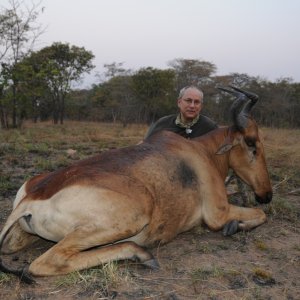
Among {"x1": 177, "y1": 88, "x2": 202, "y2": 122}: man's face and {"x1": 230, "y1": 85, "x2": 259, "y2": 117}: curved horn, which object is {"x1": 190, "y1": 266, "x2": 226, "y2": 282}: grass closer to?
{"x1": 230, "y1": 85, "x2": 259, "y2": 117}: curved horn

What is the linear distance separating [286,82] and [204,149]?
3774 cm

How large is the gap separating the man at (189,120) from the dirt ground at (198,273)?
183 centimetres

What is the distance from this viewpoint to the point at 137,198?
347 cm

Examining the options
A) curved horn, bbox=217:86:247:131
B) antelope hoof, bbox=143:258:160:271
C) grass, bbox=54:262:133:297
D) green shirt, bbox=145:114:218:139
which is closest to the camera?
grass, bbox=54:262:133:297

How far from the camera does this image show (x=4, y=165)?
307 inches

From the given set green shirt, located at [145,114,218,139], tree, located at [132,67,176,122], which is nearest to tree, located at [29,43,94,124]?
tree, located at [132,67,176,122]

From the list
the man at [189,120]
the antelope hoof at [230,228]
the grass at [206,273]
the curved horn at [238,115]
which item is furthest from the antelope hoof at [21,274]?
the man at [189,120]

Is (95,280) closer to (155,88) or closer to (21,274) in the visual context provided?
(21,274)

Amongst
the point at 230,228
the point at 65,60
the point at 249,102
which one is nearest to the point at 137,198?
the point at 230,228

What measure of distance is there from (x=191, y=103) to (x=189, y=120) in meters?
0.28

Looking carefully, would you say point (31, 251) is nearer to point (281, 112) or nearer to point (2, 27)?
point (2, 27)

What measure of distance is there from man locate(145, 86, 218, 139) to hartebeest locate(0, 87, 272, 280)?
41.7 inches

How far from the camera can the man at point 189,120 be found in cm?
591

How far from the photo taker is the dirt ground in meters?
2.97
